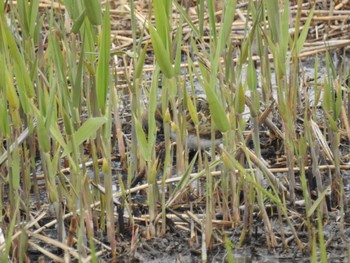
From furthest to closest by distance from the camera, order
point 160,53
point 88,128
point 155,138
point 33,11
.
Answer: point 155,138 → point 33,11 → point 160,53 → point 88,128

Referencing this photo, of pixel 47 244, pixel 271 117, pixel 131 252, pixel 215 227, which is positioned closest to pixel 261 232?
pixel 215 227

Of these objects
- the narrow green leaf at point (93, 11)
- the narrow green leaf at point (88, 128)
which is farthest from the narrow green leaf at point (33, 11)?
the narrow green leaf at point (88, 128)

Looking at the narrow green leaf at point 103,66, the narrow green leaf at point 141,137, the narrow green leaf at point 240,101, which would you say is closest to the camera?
the narrow green leaf at point 103,66

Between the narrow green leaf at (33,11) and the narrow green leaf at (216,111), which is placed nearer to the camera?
the narrow green leaf at (216,111)

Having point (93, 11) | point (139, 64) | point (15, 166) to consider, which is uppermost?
point (93, 11)

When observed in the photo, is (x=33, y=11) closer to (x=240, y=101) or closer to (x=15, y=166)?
(x=15, y=166)

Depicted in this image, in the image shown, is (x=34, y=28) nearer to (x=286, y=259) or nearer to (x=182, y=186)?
(x=182, y=186)

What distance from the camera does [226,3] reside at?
121 inches

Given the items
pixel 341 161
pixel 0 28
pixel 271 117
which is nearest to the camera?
pixel 0 28

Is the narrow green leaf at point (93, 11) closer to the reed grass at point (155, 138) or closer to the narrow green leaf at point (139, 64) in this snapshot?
the reed grass at point (155, 138)

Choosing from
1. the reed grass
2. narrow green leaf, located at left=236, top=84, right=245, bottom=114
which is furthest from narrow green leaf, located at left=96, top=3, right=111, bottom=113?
narrow green leaf, located at left=236, top=84, right=245, bottom=114

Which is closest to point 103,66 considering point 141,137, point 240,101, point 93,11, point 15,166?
point 93,11

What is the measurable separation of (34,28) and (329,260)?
49.2 inches

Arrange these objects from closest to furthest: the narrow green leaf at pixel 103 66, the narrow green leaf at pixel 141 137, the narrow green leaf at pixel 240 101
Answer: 1. the narrow green leaf at pixel 103 66
2. the narrow green leaf at pixel 141 137
3. the narrow green leaf at pixel 240 101
